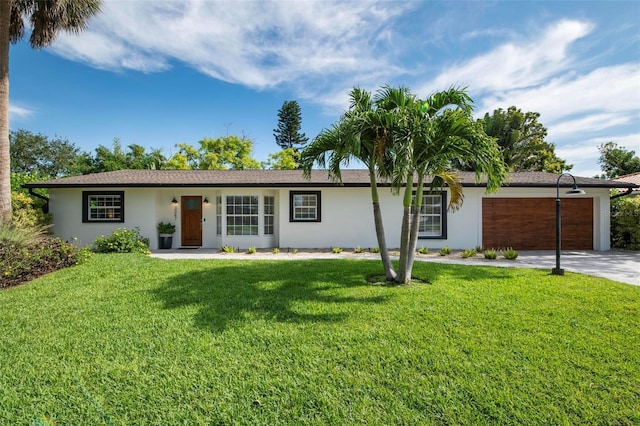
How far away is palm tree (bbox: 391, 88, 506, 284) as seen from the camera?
5473mm

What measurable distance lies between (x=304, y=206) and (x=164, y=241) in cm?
587

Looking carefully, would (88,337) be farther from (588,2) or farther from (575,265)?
(588,2)

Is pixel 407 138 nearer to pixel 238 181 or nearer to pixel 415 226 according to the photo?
pixel 415 226

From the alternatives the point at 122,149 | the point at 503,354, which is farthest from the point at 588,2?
the point at 122,149

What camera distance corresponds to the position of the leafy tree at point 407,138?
A: 552 centimetres

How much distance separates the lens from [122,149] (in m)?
31.6

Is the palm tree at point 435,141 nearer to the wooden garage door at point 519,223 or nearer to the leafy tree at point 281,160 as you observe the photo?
the wooden garage door at point 519,223

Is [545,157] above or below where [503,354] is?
above

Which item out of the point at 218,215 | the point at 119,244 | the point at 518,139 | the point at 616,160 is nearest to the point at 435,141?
the point at 218,215

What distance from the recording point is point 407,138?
5.40 m

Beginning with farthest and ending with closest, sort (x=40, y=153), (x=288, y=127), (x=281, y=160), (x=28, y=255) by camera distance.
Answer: (x=288, y=127)
(x=281, y=160)
(x=40, y=153)
(x=28, y=255)

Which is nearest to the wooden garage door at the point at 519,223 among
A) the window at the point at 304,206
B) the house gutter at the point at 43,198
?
the window at the point at 304,206

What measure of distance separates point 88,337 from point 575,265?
38.1ft

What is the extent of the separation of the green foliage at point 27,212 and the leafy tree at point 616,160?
44626mm
